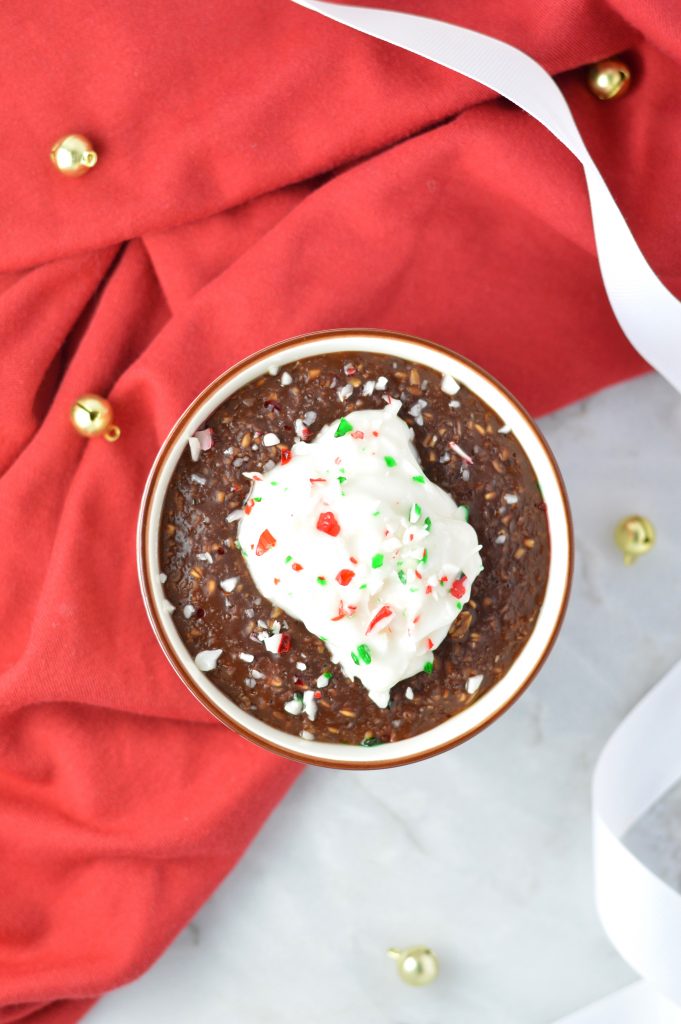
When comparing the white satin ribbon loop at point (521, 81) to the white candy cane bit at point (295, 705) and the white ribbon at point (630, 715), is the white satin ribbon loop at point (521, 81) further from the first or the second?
the white candy cane bit at point (295, 705)

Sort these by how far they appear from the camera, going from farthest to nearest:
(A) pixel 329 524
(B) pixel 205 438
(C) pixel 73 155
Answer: (C) pixel 73 155 → (B) pixel 205 438 → (A) pixel 329 524

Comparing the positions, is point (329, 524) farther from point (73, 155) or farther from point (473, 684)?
point (73, 155)

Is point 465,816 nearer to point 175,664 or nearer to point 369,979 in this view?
point 369,979

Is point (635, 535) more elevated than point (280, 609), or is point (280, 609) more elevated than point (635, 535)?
point (635, 535)

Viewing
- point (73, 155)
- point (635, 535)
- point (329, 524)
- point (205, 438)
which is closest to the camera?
point (329, 524)

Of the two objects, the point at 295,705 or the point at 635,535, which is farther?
the point at 635,535

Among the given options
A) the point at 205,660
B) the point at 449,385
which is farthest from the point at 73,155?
the point at 205,660

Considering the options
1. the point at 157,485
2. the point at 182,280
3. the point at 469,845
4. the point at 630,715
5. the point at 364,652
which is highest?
the point at 182,280
